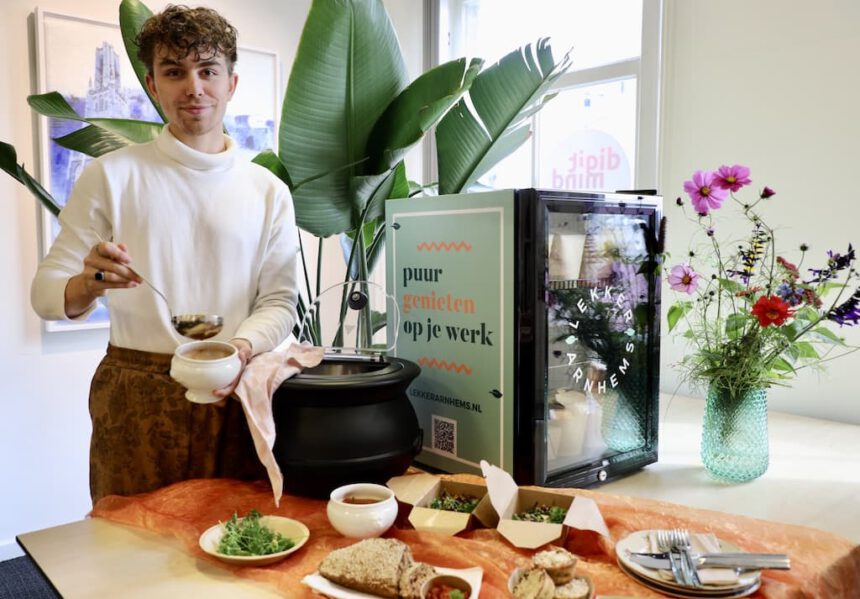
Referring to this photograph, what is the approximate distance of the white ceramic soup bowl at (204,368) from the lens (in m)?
1.06

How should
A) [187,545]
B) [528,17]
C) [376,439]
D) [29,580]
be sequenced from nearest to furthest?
[187,545] → [376,439] → [29,580] → [528,17]

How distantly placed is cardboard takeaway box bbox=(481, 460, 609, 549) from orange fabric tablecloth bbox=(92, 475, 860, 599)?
2 cm

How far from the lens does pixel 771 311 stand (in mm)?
1252

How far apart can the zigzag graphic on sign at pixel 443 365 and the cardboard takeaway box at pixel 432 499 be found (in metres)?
0.24

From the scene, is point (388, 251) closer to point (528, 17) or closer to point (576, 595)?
point (576, 595)

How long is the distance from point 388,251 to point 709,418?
724mm

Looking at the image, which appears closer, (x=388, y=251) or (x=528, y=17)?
(x=388, y=251)

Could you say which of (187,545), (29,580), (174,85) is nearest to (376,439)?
(187,545)

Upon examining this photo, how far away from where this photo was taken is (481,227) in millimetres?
1315

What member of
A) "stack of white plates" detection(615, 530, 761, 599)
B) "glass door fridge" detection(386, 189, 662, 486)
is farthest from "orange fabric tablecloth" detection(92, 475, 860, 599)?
"glass door fridge" detection(386, 189, 662, 486)

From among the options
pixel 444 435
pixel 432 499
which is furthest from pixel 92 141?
pixel 432 499

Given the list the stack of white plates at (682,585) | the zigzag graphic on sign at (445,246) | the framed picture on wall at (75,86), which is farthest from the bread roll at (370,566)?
the framed picture on wall at (75,86)

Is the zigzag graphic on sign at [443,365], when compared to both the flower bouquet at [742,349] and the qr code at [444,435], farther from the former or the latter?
the flower bouquet at [742,349]

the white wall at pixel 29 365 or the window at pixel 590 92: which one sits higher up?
the window at pixel 590 92
